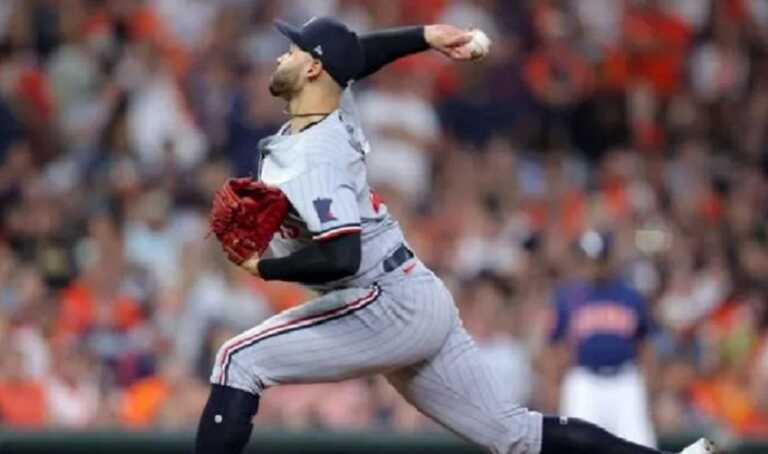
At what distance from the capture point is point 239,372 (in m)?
6.16

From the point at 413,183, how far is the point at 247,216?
6.26 meters

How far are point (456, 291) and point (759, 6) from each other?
3.63 metres

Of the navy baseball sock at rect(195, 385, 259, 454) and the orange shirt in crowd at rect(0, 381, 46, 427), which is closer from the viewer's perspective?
the navy baseball sock at rect(195, 385, 259, 454)

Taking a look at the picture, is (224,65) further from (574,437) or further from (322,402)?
(574,437)

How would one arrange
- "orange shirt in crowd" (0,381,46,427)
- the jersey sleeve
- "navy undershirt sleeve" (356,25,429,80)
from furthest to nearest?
"orange shirt in crowd" (0,381,46,427), "navy undershirt sleeve" (356,25,429,80), the jersey sleeve

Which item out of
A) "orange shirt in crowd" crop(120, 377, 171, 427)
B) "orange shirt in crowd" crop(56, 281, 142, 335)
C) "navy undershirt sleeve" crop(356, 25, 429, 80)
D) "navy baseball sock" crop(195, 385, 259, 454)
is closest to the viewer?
"navy baseball sock" crop(195, 385, 259, 454)

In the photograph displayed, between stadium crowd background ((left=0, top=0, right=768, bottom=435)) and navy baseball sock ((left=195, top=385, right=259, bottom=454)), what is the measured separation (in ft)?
14.0

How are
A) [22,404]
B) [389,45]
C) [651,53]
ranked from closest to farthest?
[389,45] → [22,404] → [651,53]

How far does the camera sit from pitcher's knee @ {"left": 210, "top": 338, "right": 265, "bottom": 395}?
242 inches

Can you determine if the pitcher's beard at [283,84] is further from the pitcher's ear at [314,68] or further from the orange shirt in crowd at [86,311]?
the orange shirt in crowd at [86,311]

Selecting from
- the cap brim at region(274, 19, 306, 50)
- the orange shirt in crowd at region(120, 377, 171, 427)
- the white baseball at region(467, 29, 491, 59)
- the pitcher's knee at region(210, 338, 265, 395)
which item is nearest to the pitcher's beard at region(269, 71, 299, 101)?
the cap brim at region(274, 19, 306, 50)

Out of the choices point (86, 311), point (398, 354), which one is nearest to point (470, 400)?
point (398, 354)

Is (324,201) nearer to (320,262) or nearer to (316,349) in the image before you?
(320,262)

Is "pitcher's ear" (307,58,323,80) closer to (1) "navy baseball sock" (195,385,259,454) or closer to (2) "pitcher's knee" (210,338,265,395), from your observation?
(2) "pitcher's knee" (210,338,265,395)
